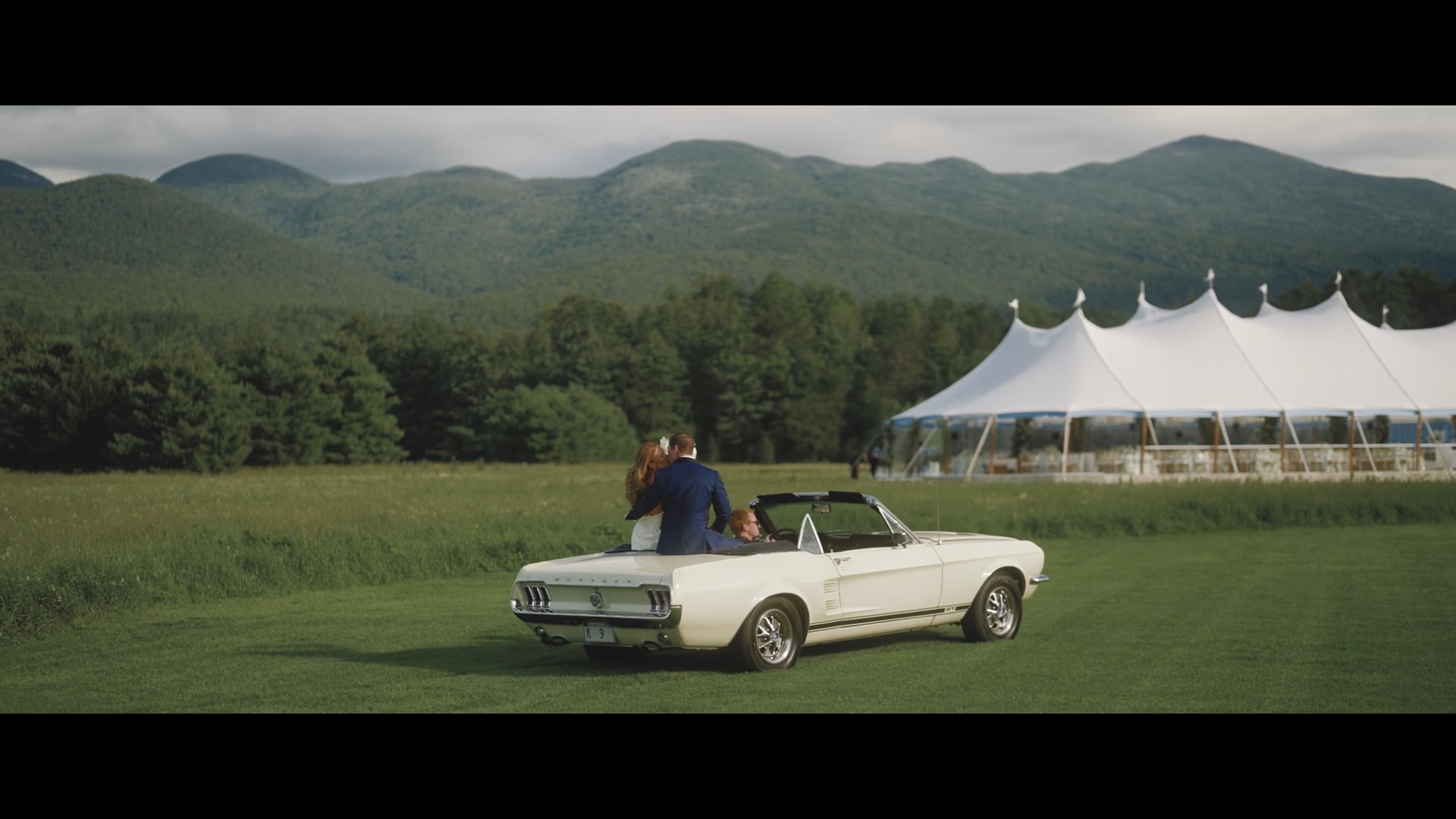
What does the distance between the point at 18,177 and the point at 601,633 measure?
19266 millimetres

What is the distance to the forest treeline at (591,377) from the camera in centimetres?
6962

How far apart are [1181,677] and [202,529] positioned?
49.2ft

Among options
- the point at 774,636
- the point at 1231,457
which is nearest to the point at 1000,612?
the point at 774,636

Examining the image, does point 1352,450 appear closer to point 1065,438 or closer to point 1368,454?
point 1368,454

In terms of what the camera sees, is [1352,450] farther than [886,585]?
Yes

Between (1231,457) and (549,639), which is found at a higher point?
(1231,457)

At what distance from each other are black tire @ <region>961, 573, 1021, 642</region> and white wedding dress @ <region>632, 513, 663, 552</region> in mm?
3125

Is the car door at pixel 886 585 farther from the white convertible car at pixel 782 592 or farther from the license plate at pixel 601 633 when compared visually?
the license plate at pixel 601 633

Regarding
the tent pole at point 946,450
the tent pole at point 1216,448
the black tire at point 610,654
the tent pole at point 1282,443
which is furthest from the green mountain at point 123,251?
the tent pole at point 1282,443

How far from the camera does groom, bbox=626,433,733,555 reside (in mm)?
11742

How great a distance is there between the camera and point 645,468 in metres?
12.2

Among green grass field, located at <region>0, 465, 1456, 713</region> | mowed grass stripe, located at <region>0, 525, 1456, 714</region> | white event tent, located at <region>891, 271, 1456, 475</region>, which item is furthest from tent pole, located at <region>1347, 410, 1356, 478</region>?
mowed grass stripe, located at <region>0, 525, 1456, 714</region>

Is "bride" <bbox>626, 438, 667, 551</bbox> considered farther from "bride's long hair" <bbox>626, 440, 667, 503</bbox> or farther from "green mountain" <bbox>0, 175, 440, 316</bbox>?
"green mountain" <bbox>0, 175, 440, 316</bbox>

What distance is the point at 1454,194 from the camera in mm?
36875
